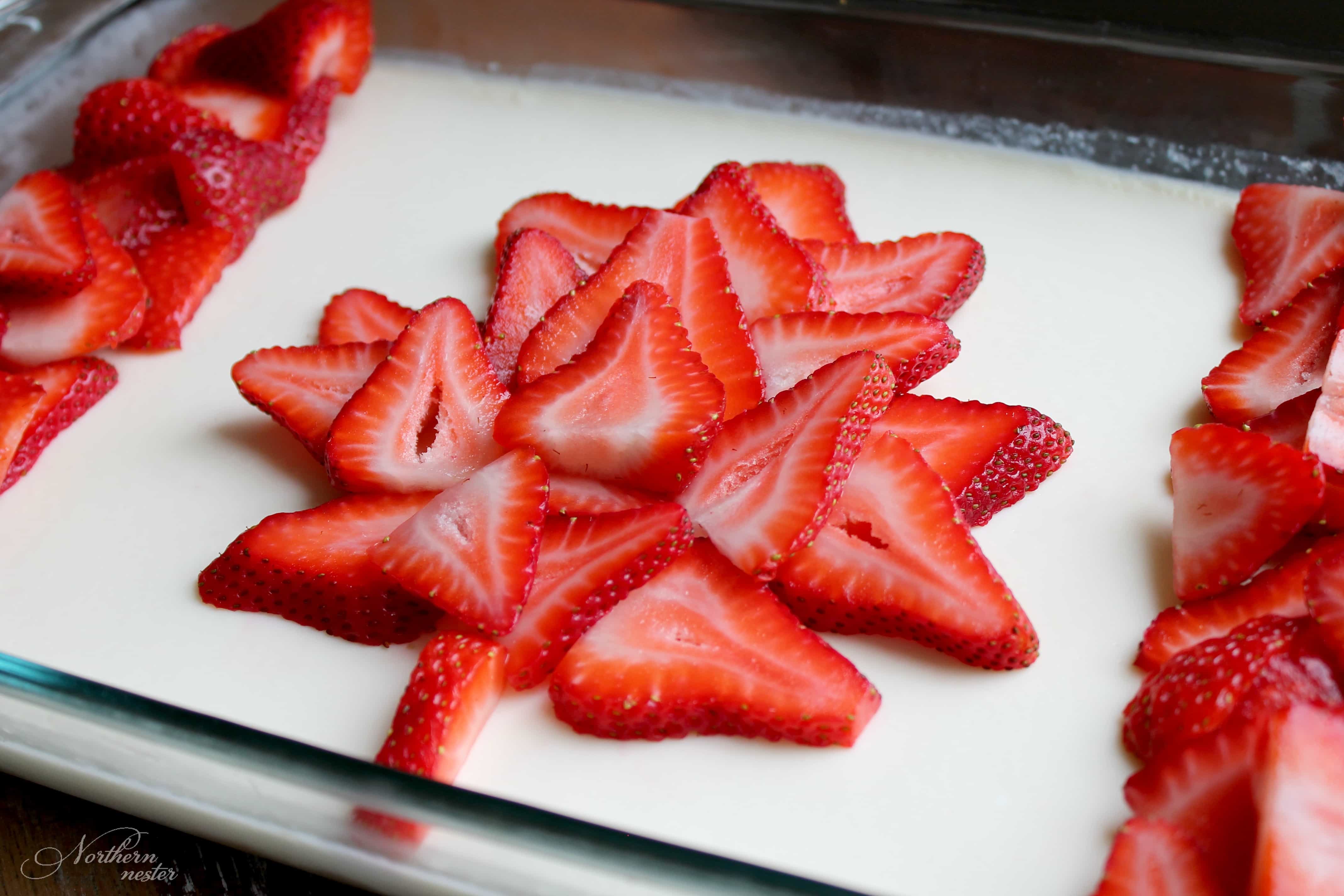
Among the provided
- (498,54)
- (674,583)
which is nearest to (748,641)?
(674,583)

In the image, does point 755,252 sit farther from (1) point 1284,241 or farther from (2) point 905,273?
(1) point 1284,241

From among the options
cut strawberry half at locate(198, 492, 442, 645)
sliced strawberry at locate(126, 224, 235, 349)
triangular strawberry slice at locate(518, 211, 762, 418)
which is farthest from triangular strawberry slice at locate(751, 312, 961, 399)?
sliced strawberry at locate(126, 224, 235, 349)

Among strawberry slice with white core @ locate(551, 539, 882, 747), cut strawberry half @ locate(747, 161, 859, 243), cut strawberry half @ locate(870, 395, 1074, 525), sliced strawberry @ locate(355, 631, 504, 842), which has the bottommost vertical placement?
sliced strawberry @ locate(355, 631, 504, 842)

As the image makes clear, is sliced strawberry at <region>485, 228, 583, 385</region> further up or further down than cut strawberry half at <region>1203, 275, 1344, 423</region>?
further down

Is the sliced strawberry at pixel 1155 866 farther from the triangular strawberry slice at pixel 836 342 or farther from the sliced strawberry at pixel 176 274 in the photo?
the sliced strawberry at pixel 176 274

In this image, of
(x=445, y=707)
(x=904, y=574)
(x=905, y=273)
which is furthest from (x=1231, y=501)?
(x=445, y=707)

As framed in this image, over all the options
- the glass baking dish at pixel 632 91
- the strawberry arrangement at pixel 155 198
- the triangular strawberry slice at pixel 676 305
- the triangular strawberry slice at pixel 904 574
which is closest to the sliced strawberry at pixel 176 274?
the strawberry arrangement at pixel 155 198

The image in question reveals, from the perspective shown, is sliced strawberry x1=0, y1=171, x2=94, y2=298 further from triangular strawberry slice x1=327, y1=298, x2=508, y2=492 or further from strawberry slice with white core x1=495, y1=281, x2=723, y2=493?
strawberry slice with white core x1=495, y1=281, x2=723, y2=493

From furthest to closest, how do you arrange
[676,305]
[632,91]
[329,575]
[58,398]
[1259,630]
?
[632,91]
[58,398]
[676,305]
[329,575]
[1259,630]
